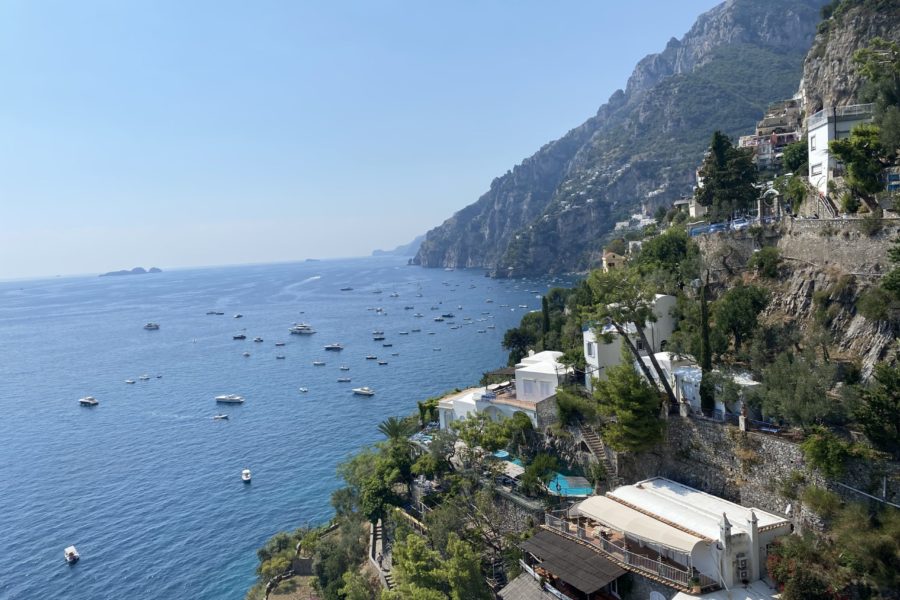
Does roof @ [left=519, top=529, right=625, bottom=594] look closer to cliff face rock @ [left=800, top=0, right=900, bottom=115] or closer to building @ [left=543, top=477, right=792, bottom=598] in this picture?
building @ [left=543, top=477, right=792, bottom=598]

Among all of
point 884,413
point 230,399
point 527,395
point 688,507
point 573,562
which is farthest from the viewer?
point 230,399

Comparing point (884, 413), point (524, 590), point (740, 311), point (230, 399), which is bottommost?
point (230, 399)

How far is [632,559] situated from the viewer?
20.3 meters

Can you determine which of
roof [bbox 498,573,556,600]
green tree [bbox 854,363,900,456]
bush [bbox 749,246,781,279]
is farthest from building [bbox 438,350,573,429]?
green tree [bbox 854,363,900,456]

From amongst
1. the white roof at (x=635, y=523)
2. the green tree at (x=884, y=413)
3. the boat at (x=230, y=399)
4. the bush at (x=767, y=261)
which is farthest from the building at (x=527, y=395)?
the boat at (x=230, y=399)

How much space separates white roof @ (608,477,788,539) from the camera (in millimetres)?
19438

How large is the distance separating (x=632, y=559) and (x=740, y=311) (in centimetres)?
1260

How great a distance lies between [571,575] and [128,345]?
119m

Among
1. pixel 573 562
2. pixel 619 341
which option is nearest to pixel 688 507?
pixel 573 562

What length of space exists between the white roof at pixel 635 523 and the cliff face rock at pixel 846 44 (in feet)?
110

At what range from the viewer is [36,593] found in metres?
36.3

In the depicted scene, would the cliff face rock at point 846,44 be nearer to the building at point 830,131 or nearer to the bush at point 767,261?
the building at point 830,131

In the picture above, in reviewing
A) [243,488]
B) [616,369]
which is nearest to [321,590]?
[243,488]

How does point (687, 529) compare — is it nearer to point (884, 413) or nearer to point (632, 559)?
point (632, 559)
